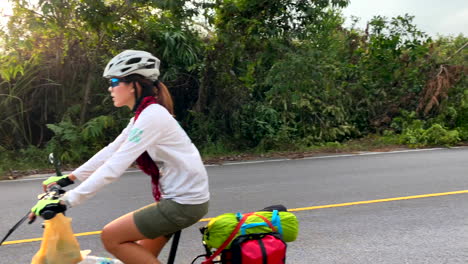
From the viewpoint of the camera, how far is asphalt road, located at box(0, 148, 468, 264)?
196 inches

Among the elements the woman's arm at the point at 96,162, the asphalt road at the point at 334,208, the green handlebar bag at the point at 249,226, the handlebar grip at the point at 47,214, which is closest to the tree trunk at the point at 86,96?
the asphalt road at the point at 334,208

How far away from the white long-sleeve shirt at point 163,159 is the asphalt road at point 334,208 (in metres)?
2.28

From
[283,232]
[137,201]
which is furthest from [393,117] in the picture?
[283,232]

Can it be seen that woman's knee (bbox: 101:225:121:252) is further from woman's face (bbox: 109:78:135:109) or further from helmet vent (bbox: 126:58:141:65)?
helmet vent (bbox: 126:58:141:65)

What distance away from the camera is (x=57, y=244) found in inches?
104

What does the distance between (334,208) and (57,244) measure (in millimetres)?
4742

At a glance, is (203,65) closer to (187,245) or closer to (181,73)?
(181,73)

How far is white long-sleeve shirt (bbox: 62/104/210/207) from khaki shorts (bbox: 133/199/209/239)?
0.04 m

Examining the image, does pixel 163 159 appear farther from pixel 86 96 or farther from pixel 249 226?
pixel 86 96

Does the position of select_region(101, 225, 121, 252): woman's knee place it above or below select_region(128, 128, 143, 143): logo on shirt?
below

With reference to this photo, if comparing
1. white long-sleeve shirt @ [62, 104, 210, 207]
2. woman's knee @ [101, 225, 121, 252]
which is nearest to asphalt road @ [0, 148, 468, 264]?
woman's knee @ [101, 225, 121, 252]

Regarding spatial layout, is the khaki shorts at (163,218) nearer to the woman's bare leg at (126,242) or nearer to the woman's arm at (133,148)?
the woman's bare leg at (126,242)

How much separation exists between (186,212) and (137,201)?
4.84 metres

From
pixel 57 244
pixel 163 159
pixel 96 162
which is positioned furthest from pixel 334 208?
pixel 57 244
